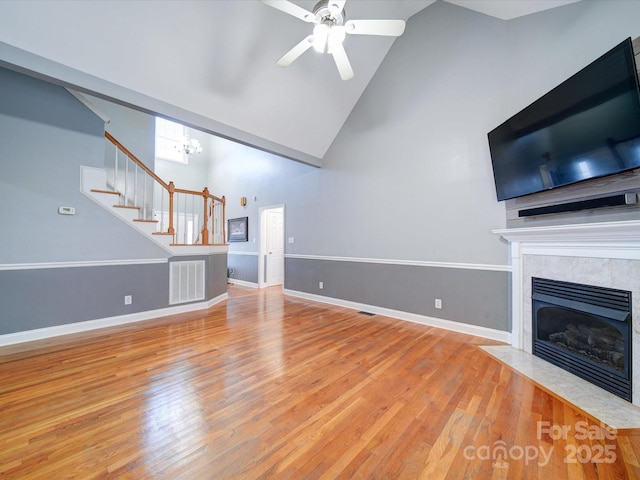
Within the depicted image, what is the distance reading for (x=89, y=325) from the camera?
3293 millimetres

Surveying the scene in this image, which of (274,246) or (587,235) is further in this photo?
(274,246)

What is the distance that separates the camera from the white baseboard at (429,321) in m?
3.04

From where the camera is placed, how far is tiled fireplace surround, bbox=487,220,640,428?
1830mm

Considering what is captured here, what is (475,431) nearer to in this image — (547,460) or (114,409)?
(547,460)

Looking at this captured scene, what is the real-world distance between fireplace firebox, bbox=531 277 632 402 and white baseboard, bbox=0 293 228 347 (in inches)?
185

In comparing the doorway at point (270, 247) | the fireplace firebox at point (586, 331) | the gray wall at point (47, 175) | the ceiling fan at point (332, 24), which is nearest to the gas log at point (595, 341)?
the fireplace firebox at point (586, 331)

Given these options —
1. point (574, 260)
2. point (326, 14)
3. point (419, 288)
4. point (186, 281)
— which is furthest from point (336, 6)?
point (186, 281)

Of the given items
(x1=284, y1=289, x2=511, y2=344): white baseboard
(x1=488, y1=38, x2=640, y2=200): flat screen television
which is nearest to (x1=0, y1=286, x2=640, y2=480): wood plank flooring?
(x1=284, y1=289, x2=511, y2=344): white baseboard

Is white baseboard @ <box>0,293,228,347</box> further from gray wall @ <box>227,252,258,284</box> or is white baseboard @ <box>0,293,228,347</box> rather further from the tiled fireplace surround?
the tiled fireplace surround

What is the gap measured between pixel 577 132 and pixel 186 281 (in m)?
5.13

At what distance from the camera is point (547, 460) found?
1.38 meters

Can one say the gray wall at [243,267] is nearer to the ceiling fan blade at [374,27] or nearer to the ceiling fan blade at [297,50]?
the ceiling fan blade at [297,50]

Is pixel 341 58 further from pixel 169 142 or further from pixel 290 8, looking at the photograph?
pixel 169 142

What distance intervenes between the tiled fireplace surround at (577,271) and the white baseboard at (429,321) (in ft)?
0.67
